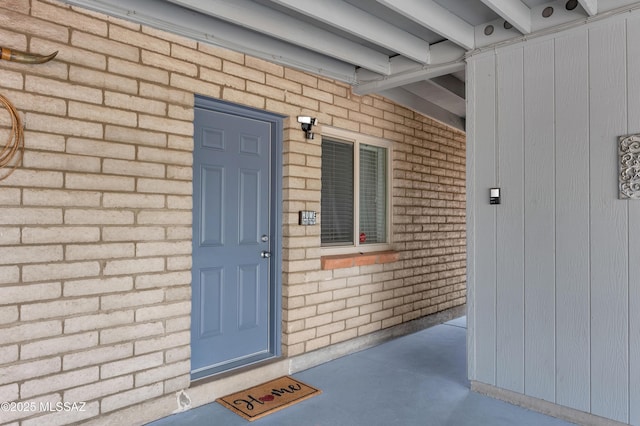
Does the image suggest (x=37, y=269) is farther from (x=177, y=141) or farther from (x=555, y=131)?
(x=555, y=131)

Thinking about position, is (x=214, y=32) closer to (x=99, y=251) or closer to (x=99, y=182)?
(x=99, y=182)

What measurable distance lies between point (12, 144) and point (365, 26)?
96.2 inches

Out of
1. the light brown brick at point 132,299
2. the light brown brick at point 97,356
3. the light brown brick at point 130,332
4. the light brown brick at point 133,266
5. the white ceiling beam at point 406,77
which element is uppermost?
the white ceiling beam at point 406,77

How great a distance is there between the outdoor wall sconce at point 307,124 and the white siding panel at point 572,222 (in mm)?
1960

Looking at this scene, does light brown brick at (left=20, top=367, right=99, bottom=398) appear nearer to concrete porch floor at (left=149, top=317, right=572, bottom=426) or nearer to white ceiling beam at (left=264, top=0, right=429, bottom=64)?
concrete porch floor at (left=149, top=317, right=572, bottom=426)

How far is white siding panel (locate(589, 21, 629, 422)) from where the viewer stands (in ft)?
8.61

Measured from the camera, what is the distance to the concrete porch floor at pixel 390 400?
110 inches

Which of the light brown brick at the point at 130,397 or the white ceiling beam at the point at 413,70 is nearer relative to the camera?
the light brown brick at the point at 130,397

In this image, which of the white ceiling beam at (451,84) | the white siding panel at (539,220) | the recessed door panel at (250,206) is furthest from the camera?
the white ceiling beam at (451,84)

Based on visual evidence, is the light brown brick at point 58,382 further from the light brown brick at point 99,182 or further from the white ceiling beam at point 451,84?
the white ceiling beam at point 451,84

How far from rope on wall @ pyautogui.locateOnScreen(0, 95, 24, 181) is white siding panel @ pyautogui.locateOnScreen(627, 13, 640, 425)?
3.67 m

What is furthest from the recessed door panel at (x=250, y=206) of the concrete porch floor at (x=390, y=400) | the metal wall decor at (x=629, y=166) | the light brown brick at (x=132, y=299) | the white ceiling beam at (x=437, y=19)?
the metal wall decor at (x=629, y=166)

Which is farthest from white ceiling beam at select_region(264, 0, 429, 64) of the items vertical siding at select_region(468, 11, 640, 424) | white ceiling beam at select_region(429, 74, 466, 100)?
white ceiling beam at select_region(429, 74, 466, 100)

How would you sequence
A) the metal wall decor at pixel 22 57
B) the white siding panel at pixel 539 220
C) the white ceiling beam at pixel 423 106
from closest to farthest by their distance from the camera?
the metal wall decor at pixel 22 57
the white siding panel at pixel 539 220
the white ceiling beam at pixel 423 106
